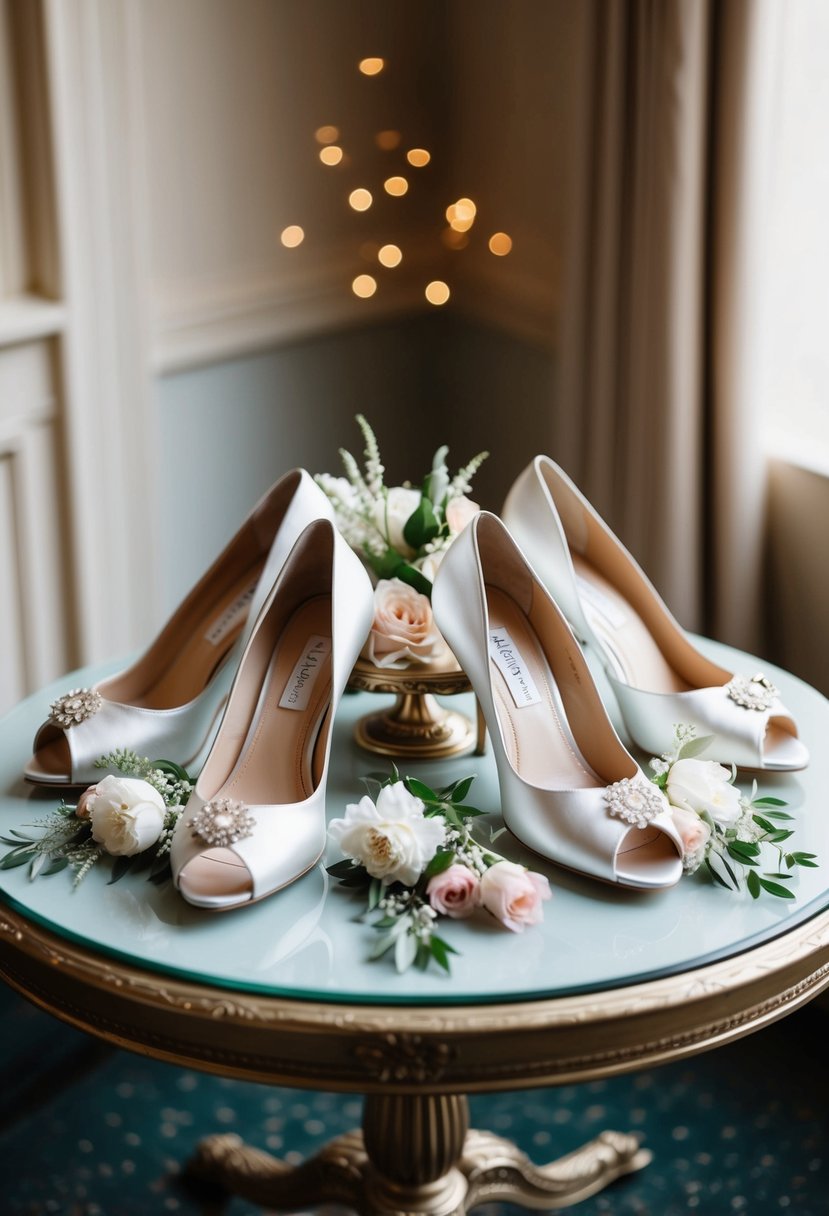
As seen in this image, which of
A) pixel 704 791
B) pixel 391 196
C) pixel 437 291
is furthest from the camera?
pixel 437 291

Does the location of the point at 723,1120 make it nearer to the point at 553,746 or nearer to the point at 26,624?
the point at 553,746

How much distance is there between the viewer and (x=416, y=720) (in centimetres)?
124

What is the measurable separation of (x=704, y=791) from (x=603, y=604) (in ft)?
1.12

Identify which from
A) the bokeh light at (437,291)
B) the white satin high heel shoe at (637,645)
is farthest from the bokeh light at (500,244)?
the white satin high heel shoe at (637,645)

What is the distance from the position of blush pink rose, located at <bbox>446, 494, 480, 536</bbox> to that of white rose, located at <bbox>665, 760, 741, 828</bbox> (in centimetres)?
34

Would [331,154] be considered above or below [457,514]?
above

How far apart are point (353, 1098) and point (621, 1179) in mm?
386

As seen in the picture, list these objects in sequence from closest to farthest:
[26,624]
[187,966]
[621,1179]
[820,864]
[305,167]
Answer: [187,966]
[820,864]
[621,1179]
[26,624]
[305,167]

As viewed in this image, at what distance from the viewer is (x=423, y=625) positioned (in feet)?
3.81

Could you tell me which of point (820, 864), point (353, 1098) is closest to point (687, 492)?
point (820, 864)

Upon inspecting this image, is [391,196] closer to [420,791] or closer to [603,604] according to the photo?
[603,604]

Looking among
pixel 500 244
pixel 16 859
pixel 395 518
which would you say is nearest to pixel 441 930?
pixel 16 859

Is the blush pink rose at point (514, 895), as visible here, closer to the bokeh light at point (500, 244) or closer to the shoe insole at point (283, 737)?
the shoe insole at point (283, 737)

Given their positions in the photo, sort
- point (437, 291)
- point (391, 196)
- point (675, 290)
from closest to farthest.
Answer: point (675, 290), point (391, 196), point (437, 291)
